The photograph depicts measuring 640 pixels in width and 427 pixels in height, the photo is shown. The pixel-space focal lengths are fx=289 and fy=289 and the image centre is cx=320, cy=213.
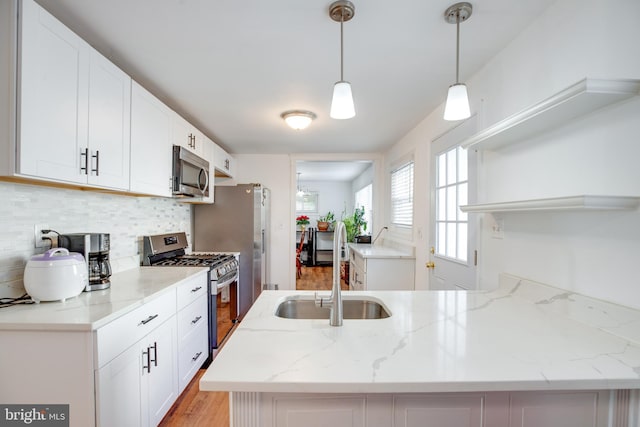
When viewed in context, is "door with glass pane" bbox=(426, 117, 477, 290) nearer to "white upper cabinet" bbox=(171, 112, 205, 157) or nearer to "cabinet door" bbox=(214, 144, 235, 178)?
"white upper cabinet" bbox=(171, 112, 205, 157)

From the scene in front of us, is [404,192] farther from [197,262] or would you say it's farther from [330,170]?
[330,170]

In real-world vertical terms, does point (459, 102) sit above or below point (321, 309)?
above

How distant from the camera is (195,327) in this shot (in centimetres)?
216

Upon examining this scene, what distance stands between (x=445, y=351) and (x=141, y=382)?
1486 millimetres

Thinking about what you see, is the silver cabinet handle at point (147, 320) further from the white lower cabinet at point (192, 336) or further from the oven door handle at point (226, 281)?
the oven door handle at point (226, 281)

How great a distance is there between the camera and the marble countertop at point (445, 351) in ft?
2.41

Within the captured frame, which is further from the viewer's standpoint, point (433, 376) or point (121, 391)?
point (121, 391)

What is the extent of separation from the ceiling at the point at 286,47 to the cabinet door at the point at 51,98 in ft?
0.71

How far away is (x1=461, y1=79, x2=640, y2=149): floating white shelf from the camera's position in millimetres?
896

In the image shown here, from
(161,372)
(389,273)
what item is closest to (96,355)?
(161,372)

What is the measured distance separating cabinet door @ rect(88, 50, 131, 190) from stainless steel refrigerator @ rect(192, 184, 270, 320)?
1.73 m

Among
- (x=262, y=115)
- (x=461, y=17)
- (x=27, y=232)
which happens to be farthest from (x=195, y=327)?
(x=461, y=17)

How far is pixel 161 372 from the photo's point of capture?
5.46 ft

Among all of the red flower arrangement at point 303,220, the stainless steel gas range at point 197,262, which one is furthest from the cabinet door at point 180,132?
the red flower arrangement at point 303,220
